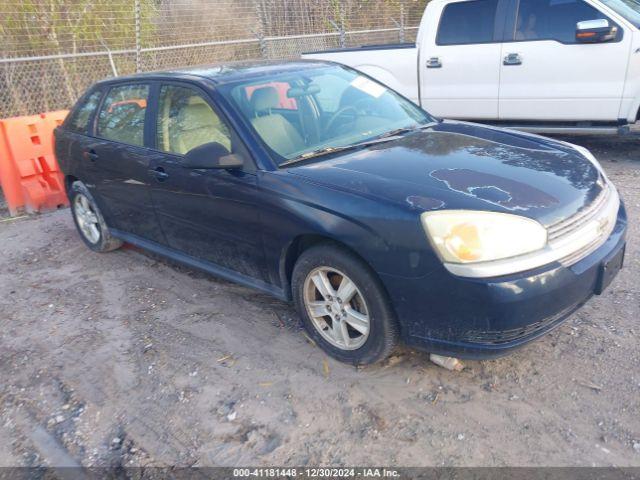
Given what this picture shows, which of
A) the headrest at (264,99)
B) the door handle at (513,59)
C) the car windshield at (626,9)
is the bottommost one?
the door handle at (513,59)

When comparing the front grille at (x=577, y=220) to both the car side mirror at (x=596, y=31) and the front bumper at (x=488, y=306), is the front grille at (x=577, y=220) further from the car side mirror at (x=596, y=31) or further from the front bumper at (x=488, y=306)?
the car side mirror at (x=596, y=31)

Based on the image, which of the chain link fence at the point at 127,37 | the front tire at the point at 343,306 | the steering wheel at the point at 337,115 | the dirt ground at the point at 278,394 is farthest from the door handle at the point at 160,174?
the chain link fence at the point at 127,37

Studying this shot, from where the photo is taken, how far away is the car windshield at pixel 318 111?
3.63 m

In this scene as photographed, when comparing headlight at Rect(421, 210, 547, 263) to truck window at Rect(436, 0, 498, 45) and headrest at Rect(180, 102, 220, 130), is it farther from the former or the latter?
truck window at Rect(436, 0, 498, 45)

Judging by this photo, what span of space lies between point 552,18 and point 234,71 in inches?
176

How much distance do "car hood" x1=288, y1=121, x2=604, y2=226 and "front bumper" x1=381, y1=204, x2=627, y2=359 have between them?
1.01ft

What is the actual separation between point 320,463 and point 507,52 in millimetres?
5952

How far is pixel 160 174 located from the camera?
4.09 meters

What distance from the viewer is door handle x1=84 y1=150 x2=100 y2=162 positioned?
4.88 m

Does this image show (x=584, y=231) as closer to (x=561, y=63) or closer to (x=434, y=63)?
(x=561, y=63)

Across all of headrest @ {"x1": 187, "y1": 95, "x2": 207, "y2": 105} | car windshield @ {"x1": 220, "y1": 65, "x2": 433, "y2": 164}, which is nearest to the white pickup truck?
car windshield @ {"x1": 220, "y1": 65, "x2": 433, "y2": 164}

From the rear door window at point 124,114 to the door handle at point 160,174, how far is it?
1.07ft

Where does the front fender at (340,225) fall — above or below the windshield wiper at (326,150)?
below

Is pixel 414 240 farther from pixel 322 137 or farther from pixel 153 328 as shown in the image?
pixel 153 328
